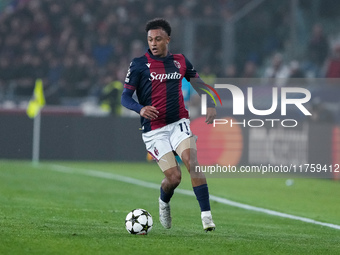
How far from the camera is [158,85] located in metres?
7.86

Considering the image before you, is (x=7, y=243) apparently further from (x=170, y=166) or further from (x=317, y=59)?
(x=317, y=59)

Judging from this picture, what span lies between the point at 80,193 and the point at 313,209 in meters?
3.69

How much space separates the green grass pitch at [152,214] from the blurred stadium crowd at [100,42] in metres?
5.16

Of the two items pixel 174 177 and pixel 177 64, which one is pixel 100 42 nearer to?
pixel 177 64

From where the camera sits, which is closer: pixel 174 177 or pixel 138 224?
pixel 138 224

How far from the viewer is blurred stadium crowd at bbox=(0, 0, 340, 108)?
67.9ft

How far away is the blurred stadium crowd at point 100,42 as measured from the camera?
20.7 metres

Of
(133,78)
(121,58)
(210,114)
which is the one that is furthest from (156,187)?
(121,58)

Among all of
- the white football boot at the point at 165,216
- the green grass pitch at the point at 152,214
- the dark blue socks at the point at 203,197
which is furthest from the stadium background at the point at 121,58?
the dark blue socks at the point at 203,197

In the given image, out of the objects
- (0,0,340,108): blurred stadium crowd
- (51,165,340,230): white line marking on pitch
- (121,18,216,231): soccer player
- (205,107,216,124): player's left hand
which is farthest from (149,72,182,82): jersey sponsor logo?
(0,0,340,108): blurred stadium crowd

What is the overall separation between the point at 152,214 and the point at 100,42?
15752mm

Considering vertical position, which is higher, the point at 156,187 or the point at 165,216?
the point at 165,216

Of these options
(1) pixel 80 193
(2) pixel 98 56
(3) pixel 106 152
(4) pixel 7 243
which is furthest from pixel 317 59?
(4) pixel 7 243

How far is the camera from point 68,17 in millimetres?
25094
